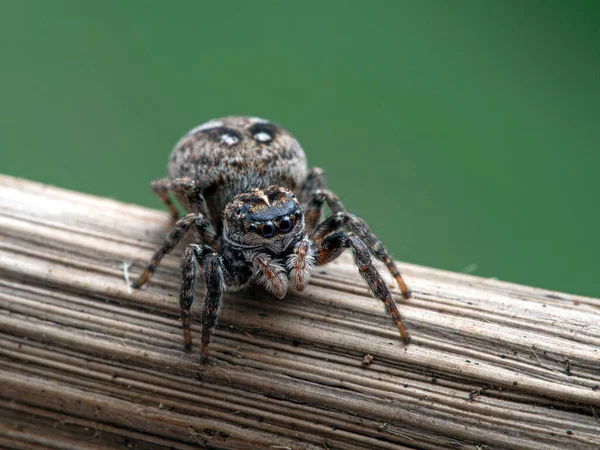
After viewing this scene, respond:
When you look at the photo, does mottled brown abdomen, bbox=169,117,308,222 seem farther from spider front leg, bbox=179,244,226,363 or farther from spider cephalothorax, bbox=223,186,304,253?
spider front leg, bbox=179,244,226,363

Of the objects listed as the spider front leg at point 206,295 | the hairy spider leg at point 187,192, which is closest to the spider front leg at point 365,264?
the spider front leg at point 206,295

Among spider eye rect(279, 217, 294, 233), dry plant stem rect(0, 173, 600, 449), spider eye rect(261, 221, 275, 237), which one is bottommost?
dry plant stem rect(0, 173, 600, 449)

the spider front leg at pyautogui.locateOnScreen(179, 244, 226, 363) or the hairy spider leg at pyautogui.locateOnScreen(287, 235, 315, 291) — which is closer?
the spider front leg at pyautogui.locateOnScreen(179, 244, 226, 363)

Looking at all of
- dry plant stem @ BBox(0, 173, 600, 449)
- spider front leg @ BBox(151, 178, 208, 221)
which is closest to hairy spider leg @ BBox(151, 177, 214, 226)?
spider front leg @ BBox(151, 178, 208, 221)

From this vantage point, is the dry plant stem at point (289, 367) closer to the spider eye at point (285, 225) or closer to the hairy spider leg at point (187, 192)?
the spider eye at point (285, 225)

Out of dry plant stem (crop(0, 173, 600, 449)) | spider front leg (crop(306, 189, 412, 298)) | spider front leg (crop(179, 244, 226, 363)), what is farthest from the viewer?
spider front leg (crop(306, 189, 412, 298))

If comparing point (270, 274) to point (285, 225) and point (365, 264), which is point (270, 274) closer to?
point (285, 225)

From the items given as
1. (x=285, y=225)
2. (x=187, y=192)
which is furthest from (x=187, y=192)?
(x=285, y=225)
